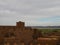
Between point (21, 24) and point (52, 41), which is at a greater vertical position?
point (21, 24)

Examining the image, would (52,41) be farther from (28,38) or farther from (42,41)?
(28,38)

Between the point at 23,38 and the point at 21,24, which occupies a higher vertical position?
the point at 21,24

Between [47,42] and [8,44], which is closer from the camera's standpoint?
[47,42]

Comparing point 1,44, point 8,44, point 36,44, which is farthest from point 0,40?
point 36,44

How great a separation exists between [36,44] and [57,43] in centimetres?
182

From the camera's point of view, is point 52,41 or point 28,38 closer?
point 52,41

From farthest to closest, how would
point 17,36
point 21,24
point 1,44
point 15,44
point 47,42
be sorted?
point 21,24 < point 1,44 < point 17,36 < point 15,44 < point 47,42

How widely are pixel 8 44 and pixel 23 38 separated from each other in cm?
389

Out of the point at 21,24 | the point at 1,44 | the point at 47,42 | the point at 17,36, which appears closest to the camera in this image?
the point at 47,42

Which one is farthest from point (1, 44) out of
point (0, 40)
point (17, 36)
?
point (17, 36)

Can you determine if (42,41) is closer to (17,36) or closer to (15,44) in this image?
(15,44)

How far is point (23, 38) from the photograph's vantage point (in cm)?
1839

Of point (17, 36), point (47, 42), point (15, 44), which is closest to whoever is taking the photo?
point (47, 42)

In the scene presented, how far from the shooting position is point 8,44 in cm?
1464
